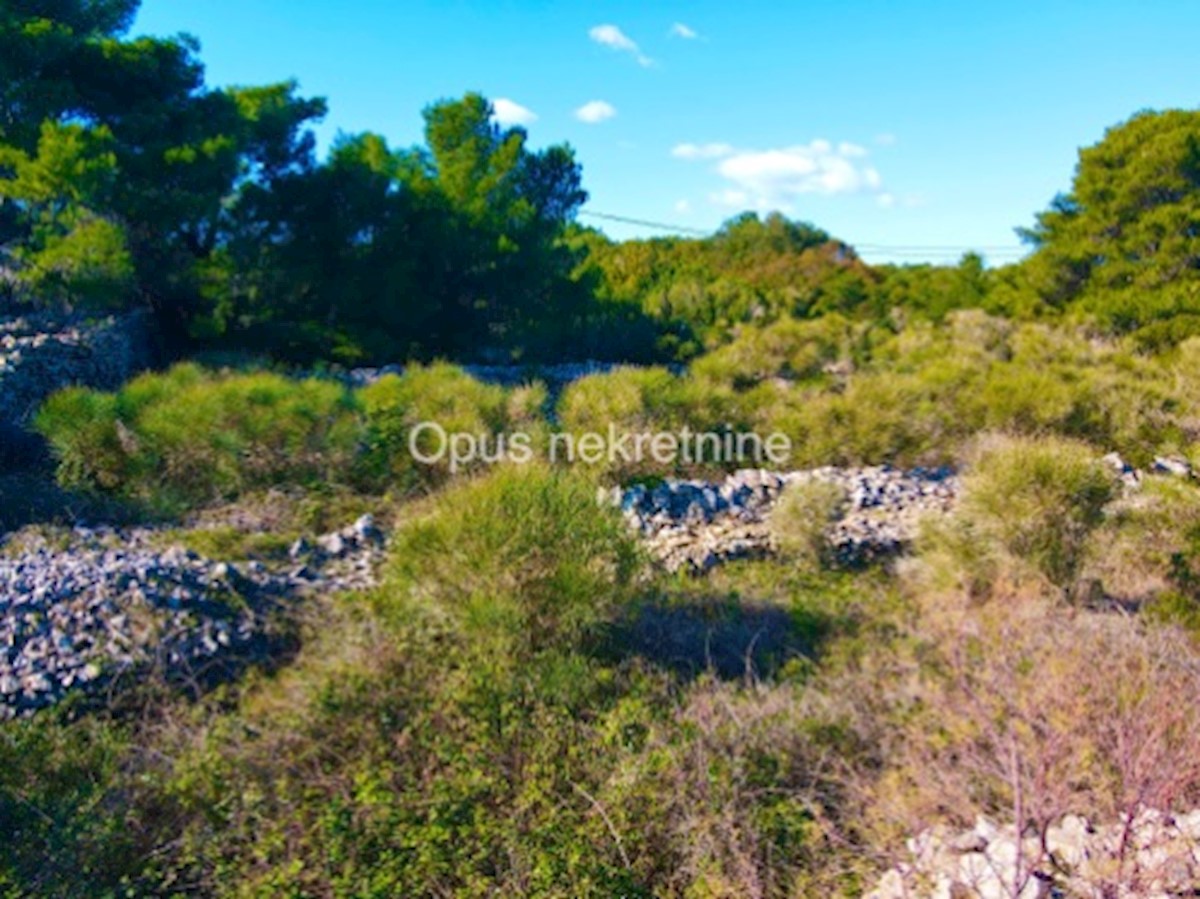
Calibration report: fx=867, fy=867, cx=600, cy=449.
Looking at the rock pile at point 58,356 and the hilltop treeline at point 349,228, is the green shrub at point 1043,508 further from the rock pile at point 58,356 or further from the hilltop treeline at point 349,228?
the hilltop treeline at point 349,228

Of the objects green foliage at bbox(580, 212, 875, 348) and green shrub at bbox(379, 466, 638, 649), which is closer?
green shrub at bbox(379, 466, 638, 649)

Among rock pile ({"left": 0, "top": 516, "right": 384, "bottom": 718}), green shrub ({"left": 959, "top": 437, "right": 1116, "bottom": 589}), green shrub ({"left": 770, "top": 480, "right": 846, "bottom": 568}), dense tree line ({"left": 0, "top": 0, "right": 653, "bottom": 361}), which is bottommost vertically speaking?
rock pile ({"left": 0, "top": 516, "right": 384, "bottom": 718})

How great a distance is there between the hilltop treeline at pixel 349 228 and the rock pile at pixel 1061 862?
1160 centimetres

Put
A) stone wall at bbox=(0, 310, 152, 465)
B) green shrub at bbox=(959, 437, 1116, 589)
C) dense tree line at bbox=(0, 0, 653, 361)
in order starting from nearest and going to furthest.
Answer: green shrub at bbox=(959, 437, 1116, 589) → stone wall at bbox=(0, 310, 152, 465) → dense tree line at bbox=(0, 0, 653, 361)

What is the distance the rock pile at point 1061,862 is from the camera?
2.48 metres

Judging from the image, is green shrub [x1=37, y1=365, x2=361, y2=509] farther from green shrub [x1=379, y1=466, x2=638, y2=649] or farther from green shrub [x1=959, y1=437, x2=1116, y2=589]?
green shrub [x1=959, y1=437, x2=1116, y2=589]

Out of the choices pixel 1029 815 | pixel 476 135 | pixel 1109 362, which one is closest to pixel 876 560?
pixel 1029 815

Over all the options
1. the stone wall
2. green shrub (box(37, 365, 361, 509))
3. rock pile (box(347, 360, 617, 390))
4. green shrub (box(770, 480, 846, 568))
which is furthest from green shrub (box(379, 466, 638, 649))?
rock pile (box(347, 360, 617, 390))

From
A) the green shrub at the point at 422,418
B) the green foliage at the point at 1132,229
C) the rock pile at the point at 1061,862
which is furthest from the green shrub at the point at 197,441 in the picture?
the green foliage at the point at 1132,229

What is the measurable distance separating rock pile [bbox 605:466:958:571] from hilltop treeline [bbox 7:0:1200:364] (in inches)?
335

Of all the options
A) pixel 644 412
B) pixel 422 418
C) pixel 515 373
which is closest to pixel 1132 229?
pixel 515 373

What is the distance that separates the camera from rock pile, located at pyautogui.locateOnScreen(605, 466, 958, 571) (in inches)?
253

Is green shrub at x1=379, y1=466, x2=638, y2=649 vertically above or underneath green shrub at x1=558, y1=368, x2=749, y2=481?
underneath

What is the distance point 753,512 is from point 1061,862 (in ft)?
14.4
